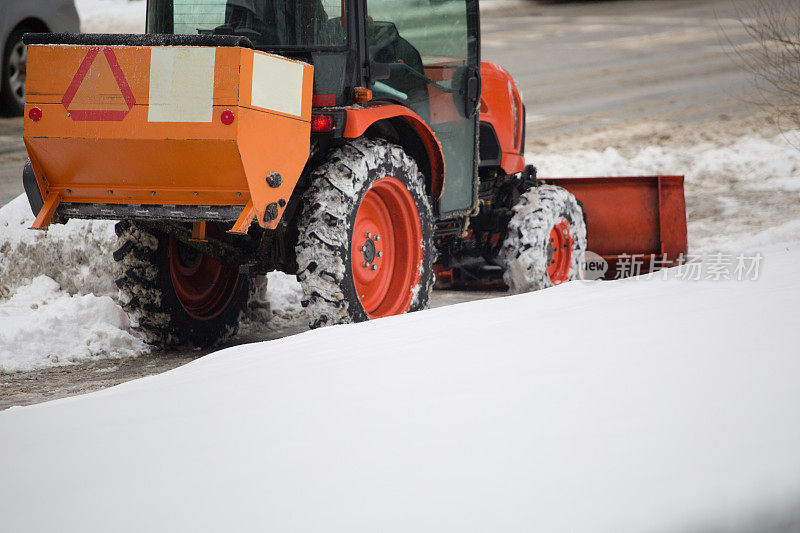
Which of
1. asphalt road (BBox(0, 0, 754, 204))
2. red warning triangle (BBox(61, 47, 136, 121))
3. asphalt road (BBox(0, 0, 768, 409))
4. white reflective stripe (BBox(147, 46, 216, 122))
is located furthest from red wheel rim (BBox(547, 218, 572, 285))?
asphalt road (BBox(0, 0, 754, 204))

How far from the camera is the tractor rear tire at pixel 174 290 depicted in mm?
5125

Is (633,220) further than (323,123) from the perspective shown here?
Yes

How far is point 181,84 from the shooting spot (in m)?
4.04

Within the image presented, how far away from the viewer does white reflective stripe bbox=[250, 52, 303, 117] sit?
4.06 m

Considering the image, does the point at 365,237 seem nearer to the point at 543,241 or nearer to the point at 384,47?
the point at 384,47

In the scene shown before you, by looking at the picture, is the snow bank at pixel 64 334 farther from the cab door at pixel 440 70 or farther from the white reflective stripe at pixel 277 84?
the cab door at pixel 440 70

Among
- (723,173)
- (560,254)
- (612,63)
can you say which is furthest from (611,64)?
(560,254)

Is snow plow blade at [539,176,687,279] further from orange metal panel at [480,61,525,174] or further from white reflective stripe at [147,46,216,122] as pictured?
white reflective stripe at [147,46,216,122]

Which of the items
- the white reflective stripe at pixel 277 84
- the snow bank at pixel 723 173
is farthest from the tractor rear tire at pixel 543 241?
the white reflective stripe at pixel 277 84

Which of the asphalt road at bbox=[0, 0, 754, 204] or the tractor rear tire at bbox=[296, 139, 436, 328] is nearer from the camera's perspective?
the tractor rear tire at bbox=[296, 139, 436, 328]

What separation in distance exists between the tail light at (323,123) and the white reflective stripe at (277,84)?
247mm

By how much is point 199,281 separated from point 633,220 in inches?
145

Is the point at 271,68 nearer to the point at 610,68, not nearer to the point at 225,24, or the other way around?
the point at 225,24

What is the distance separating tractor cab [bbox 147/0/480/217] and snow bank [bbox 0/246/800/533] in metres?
1.68
